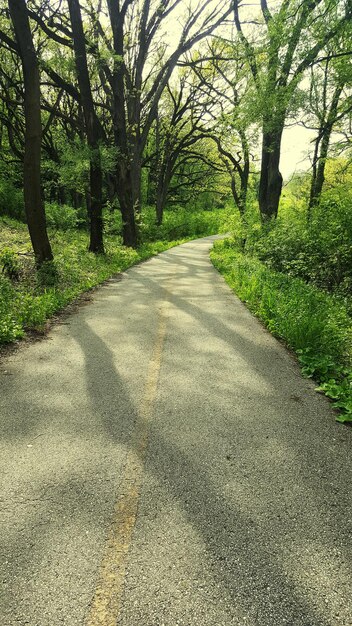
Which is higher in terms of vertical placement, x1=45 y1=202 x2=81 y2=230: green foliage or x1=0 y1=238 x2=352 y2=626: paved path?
x1=45 y1=202 x2=81 y2=230: green foliage

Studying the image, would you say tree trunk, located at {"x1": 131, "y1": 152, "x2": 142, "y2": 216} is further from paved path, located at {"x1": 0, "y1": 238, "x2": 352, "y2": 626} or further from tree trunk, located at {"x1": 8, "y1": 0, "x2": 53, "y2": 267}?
paved path, located at {"x1": 0, "y1": 238, "x2": 352, "y2": 626}

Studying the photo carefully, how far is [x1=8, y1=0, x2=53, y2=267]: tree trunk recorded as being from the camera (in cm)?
893

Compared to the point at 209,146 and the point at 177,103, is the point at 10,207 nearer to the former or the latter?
the point at 177,103

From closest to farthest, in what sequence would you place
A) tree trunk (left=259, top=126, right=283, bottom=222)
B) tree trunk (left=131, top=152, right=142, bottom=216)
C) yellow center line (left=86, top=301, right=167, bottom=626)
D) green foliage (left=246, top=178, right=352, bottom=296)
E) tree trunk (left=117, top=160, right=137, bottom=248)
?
yellow center line (left=86, top=301, right=167, bottom=626), green foliage (left=246, top=178, right=352, bottom=296), tree trunk (left=259, top=126, right=283, bottom=222), tree trunk (left=117, top=160, right=137, bottom=248), tree trunk (left=131, top=152, right=142, bottom=216)

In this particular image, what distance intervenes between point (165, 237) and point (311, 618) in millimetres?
31843

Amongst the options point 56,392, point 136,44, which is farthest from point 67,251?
point 136,44

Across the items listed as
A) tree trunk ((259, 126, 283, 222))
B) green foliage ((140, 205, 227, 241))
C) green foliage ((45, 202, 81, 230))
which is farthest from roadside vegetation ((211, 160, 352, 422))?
green foliage ((140, 205, 227, 241))

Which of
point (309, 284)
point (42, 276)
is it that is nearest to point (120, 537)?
point (42, 276)

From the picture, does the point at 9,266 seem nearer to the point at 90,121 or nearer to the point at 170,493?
the point at 90,121

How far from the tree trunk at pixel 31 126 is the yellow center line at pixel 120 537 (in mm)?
8081

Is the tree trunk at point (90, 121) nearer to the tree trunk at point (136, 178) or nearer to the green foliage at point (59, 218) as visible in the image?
the tree trunk at point (136, 178)

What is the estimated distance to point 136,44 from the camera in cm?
1873

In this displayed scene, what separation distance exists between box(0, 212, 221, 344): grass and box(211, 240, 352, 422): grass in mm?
4842

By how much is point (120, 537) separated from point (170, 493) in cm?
55
